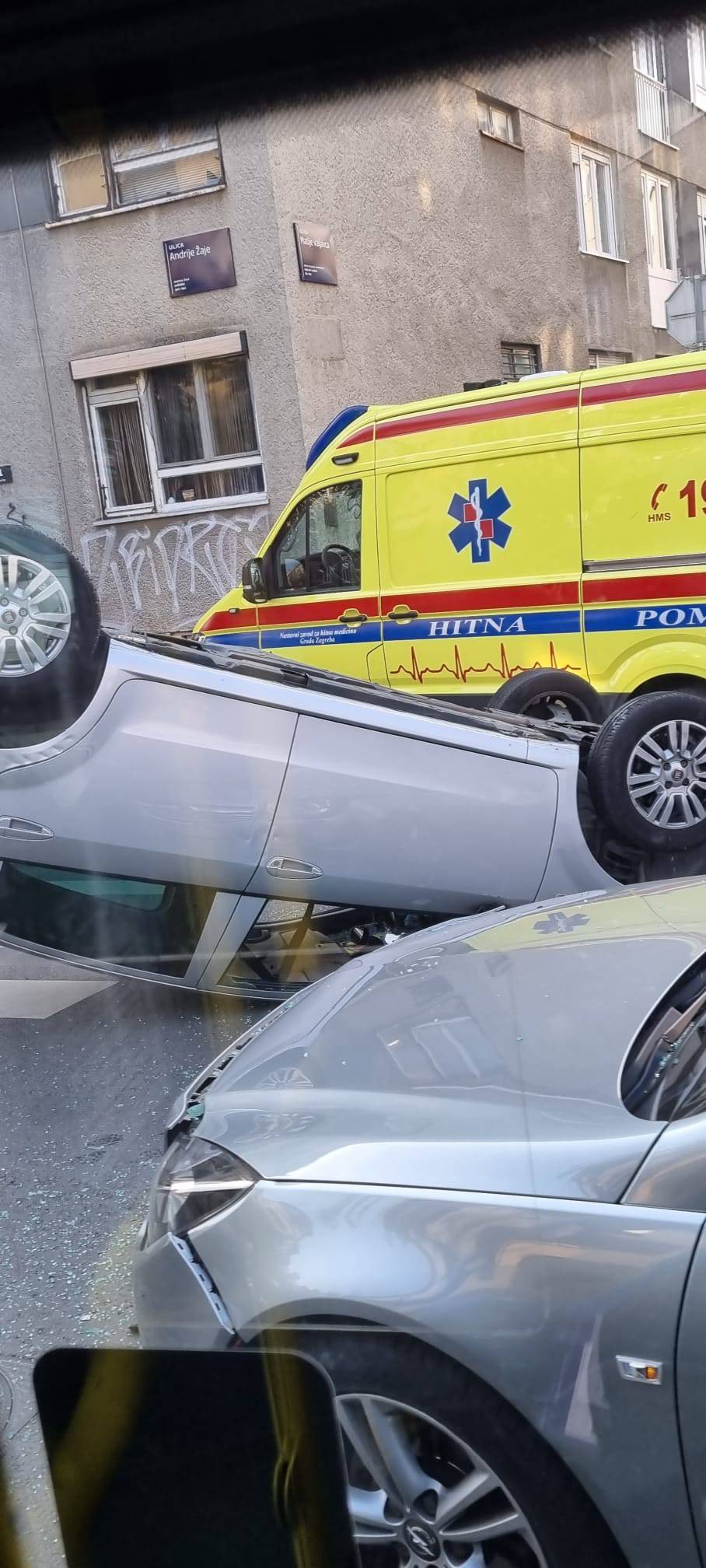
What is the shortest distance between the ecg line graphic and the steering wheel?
67 cm

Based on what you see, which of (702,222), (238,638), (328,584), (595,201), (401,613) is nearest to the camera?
(401,613)

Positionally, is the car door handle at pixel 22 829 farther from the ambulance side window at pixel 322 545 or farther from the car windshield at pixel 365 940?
the ambulance side window at pixel 322 545

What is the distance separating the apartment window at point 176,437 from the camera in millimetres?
12133

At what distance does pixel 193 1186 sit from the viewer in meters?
2.17

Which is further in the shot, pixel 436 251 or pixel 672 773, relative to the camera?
pixel 436 251

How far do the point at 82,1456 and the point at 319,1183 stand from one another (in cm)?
54

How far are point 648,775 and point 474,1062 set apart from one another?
3452mm

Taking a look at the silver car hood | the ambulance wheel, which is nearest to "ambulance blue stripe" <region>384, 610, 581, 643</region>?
the ambulance wheel

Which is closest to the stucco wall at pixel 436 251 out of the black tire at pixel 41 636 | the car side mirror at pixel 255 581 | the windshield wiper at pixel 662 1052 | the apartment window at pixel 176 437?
the apartment window at pixel 176 437

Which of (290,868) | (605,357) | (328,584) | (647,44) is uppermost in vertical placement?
(605,357)

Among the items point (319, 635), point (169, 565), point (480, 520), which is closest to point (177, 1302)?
point (480, 520)

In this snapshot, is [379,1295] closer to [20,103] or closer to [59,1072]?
[20,103]

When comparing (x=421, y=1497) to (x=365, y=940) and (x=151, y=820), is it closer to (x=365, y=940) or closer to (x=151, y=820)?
(x=151, y=820)

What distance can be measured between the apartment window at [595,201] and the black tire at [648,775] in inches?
442
